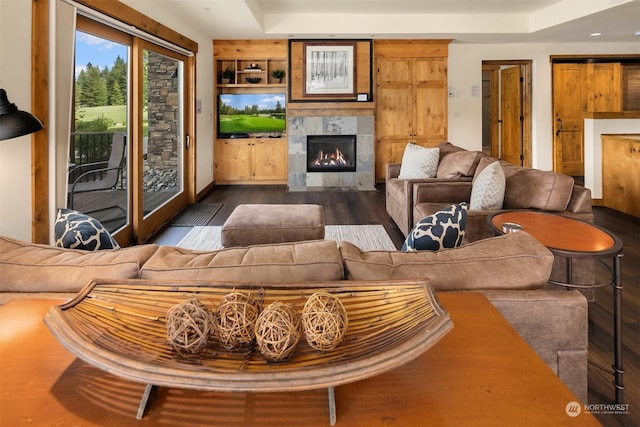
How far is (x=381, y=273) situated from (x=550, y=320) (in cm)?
48

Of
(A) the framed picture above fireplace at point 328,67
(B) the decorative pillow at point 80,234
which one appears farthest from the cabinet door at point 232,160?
(B) the decorative pillow at point 80,234

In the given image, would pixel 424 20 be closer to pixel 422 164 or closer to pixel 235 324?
pixel 422 164

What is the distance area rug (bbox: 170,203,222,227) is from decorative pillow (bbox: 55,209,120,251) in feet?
11.9

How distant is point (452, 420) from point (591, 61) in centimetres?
986

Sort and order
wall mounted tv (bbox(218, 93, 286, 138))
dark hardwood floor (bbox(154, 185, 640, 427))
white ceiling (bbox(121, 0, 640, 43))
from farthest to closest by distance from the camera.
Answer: wall mounted tv (bbox(218, 93, 286, 138)) < white ceiling (bbox(121, 0, 640, 43)) < dark hardwood floor (bbox(154, 185, 640, 427))

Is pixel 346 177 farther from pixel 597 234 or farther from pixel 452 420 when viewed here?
pixel 452 420

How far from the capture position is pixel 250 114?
8352mm

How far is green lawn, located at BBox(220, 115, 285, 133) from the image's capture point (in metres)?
8.30

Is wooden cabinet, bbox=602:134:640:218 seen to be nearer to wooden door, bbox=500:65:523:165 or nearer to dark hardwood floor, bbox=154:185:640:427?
dark hardwood floor, bbox=154:185:640:427

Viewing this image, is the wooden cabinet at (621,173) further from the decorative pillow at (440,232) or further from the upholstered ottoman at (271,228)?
the decorative pillow at (440,232)

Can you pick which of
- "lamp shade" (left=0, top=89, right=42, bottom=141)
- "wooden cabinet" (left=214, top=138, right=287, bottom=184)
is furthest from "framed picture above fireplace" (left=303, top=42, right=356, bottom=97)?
"lamp shade" (left=0, top=89, right=42, bottom=141)

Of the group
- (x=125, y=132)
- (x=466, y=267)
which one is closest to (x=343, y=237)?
(x=125, y=132)

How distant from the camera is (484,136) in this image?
44.0 feet

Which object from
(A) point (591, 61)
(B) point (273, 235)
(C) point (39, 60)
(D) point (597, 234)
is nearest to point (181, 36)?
(C) point (39, 60)
